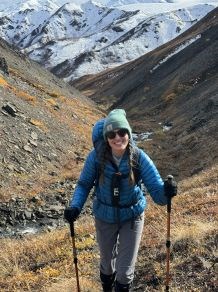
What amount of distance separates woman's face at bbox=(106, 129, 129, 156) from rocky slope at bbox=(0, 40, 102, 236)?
13.8m

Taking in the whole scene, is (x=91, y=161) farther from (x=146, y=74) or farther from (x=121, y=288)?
(x=146, y=74)

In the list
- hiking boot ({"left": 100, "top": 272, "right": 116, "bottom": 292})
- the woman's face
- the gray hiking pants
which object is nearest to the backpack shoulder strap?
the woman's face

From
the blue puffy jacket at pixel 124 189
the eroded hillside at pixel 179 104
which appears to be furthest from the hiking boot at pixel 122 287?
the eroded hillside at pixel 179 104

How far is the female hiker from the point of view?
6.98 meters

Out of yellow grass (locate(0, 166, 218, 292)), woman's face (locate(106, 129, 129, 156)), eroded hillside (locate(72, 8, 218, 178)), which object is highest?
eroded hillside (locate(72, 8, 218, 178))

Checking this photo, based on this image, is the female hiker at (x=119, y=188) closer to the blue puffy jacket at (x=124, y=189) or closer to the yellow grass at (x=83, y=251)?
the blue puffy jacket at (x=124, y=189)

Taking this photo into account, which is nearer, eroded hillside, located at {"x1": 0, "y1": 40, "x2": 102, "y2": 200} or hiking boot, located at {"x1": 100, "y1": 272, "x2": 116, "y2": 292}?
hiking boot, located at {"x1": 100, "y1": 272, "x2": 116, "y2": 292}

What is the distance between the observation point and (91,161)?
7.18 metres

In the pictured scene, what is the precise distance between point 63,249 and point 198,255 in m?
3.45

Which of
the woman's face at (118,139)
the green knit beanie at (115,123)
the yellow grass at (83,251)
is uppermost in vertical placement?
the green knit beanie at (115,123)

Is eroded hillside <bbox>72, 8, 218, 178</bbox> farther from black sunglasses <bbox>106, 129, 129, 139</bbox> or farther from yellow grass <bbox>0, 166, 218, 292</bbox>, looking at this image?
black sunglasses <bbox>106, 129, 129, 139</bbox>

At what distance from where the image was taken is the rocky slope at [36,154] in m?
21.8

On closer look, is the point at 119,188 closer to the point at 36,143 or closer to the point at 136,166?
the point at 136,166

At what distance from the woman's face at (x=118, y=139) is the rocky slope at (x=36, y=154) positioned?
13808mm
